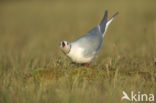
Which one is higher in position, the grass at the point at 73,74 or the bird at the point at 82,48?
the bird at the point at 82,48

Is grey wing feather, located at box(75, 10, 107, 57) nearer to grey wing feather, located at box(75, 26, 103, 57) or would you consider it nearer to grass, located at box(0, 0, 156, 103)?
grey wing feather, located at box(75, 26, 103, 57)

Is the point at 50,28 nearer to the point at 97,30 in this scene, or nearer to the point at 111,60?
the point at 97,30

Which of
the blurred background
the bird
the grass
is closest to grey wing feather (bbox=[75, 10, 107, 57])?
the bird

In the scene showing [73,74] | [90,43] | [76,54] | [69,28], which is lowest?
[73,74]

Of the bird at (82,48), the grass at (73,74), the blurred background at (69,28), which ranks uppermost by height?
the blurred background at (69,28)

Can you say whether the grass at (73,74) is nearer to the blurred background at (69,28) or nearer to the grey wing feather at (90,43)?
the blurred background at (69,28)

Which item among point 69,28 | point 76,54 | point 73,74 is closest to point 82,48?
point 76,54

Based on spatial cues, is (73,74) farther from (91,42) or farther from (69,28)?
(69,28)

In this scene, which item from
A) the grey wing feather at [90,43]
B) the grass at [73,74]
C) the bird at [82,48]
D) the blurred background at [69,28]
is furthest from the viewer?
the blurred background at [69,28]

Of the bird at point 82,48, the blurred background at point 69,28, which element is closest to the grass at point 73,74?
the blurred background at point 69,28

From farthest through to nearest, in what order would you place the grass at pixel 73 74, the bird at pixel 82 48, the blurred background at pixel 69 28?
the blurred background at pixel 69 28
the bird at pixel 82 48
the grass at pixel 73 74

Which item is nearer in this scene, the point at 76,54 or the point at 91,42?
the point at 76,54

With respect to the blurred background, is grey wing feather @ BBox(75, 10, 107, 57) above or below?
below

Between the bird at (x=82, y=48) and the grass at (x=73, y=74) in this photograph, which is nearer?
the grass at (x=73, y=74)
